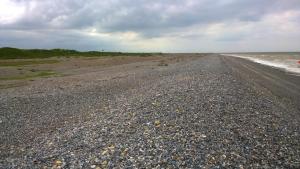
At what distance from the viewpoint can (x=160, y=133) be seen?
11469 mm

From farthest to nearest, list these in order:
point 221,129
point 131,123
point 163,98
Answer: point 163,98 < point 131,123 < point 221,129

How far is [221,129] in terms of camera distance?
1183 centimetres

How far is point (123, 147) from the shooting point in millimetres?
10484

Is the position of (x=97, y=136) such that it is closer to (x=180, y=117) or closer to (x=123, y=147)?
(x=123, y=147)

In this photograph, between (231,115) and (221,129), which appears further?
(231,115)

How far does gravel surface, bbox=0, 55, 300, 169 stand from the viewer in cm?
962

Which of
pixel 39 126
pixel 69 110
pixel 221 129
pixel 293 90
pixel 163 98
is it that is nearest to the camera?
pixel 221 129

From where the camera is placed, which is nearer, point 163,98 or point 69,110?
point 163,98

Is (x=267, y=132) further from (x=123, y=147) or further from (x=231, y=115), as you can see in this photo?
(x=123, y=147)

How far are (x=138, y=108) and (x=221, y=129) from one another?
16.0 ft

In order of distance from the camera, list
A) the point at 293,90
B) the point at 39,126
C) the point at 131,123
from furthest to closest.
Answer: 1. the point at 293,90
2. the point at 39,126
3. the point at 131,123

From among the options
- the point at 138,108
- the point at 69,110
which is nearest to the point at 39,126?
the point at 69,110

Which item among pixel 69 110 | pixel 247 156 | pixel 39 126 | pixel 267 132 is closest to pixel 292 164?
pixel 247 156

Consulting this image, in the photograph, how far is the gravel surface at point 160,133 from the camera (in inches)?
379
